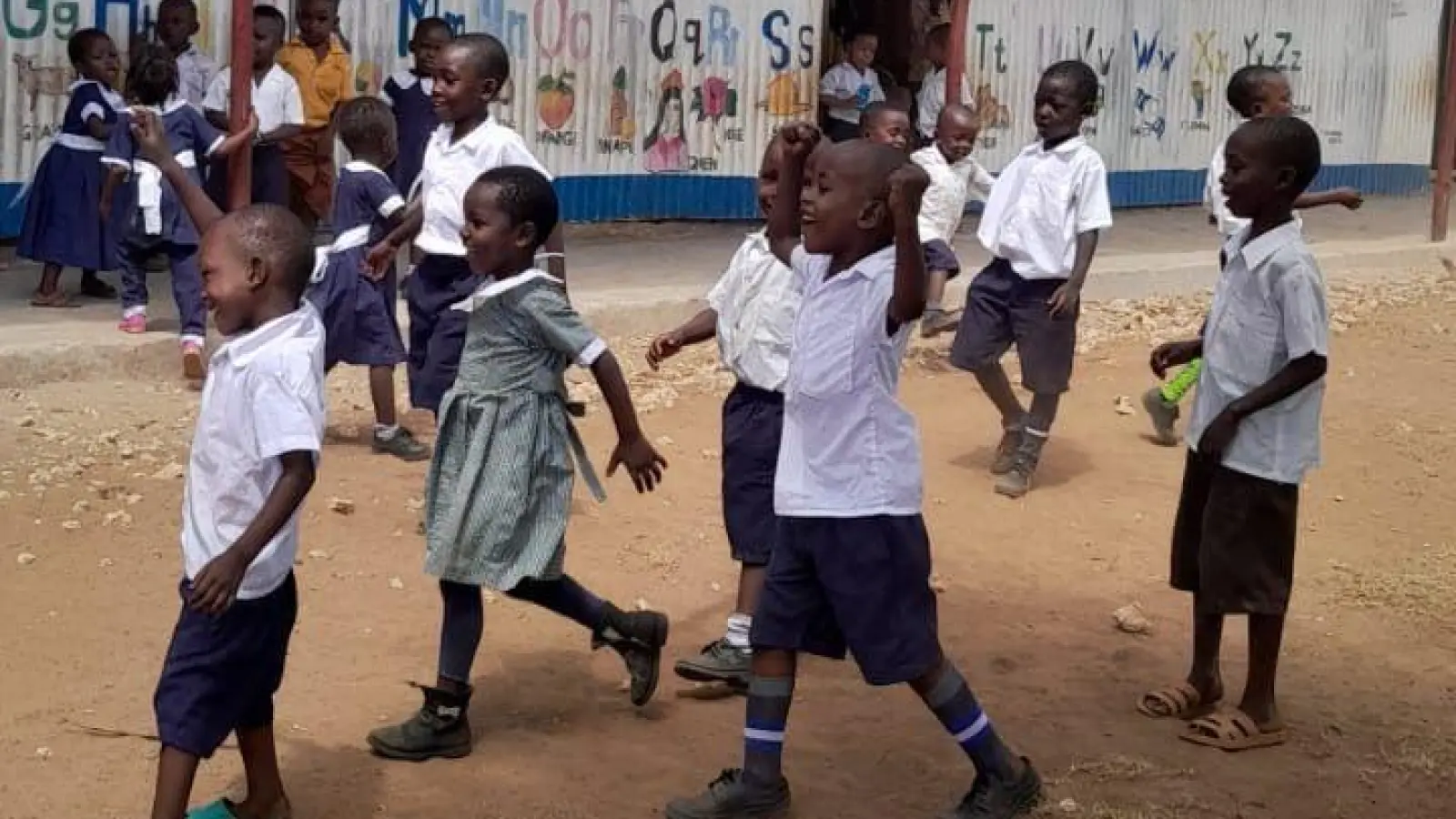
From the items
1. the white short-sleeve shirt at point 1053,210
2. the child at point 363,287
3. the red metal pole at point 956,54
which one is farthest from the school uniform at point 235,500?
the red metal pole at point 956,54

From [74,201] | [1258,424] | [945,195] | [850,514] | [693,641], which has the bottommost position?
[693,641]

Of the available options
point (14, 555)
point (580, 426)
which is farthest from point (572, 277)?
point (14, 555)

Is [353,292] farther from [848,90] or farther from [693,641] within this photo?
[848,90]

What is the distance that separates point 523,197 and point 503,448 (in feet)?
1.87

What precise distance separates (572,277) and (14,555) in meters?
5.27

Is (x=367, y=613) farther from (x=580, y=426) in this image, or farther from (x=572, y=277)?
(x=572, y=277)

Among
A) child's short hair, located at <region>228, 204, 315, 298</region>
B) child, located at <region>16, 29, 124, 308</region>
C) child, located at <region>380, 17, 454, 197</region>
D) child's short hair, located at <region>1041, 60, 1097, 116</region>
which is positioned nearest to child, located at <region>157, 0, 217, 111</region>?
child, located at <region>16, 29, 124, 308</region>

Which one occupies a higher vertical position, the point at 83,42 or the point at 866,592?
the point at 83,42

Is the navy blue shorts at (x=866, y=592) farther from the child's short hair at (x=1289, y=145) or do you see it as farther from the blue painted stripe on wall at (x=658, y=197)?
the blue painted stripe on wall at (x=658, y=197)

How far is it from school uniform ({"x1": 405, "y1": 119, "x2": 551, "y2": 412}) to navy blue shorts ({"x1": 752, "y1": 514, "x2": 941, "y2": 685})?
84.6 inches

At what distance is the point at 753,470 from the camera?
5.25 m

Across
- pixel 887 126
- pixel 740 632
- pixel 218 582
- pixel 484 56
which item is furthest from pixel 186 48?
pixel 218 582

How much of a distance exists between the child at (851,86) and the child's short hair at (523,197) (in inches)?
372

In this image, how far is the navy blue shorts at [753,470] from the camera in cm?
524
